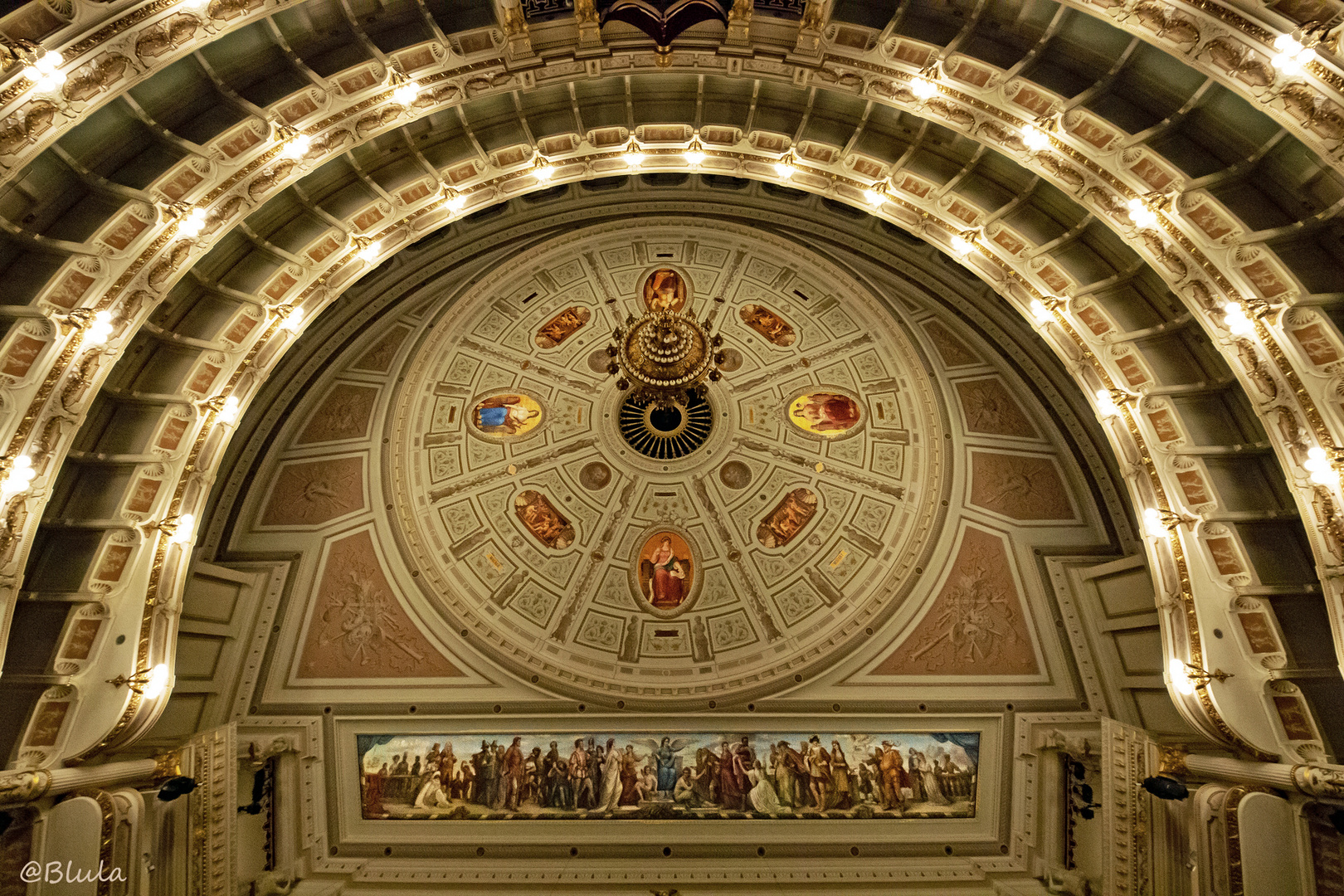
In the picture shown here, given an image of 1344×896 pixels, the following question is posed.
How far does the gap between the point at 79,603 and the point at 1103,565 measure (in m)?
17.3

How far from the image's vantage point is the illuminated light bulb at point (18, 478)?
780 cm

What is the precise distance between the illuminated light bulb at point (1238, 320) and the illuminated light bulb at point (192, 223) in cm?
1352

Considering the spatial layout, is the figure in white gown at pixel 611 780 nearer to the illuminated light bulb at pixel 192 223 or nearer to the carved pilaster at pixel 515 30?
the illuminated light bulb at pixel 192 223

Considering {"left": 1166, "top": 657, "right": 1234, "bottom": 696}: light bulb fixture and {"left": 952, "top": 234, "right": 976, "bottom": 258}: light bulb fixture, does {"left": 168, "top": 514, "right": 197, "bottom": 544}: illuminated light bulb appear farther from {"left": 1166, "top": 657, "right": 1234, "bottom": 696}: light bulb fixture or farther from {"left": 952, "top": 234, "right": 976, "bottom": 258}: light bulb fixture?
{"left": 1166, "top": 657, "right": 1234, "bottom": 696}: light bulb fixture

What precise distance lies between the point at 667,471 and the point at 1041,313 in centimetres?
894

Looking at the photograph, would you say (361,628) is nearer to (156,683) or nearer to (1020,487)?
(156,683)

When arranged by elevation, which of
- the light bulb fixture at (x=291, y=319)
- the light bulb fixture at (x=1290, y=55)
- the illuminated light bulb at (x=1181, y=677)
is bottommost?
the illuminated light bulb at (x=1181, y=677)

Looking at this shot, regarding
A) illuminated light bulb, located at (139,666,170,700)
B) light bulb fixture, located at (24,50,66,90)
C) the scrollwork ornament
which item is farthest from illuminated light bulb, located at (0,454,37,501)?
the scrollwork ornament

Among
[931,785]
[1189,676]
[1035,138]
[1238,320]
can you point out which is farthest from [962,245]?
[931,785]

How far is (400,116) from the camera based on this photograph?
30.3 ft

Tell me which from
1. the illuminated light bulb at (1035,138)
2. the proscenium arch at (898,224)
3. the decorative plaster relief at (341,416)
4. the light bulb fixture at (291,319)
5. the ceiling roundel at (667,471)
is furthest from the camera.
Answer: the ceiling roundel at (667,471)

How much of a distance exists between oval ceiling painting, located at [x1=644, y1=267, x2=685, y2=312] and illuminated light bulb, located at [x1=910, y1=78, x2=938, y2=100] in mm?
7045

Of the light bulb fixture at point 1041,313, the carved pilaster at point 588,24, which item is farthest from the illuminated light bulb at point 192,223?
the light bulb fixture at point 1041,313

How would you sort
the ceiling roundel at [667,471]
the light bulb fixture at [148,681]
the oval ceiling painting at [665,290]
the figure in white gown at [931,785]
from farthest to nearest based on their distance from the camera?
the oval ceiling painting at [665,290]
the ceiling roundel at [667,471]
the figure in white gown at [931,785]
the light bulb fixture at [148,681]
